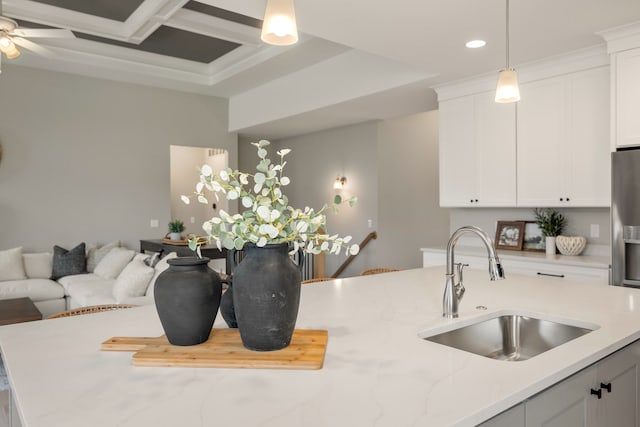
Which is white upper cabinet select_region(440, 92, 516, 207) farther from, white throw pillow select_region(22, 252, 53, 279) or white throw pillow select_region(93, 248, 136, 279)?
white throw pillow select_region(22, 252, 53, 279)

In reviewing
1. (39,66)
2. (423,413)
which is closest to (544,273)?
(423,413)

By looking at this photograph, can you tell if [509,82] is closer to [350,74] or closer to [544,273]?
[544,273]

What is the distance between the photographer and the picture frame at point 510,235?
430 centimetres

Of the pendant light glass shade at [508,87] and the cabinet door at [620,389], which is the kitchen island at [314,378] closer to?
the cabinet door at [620,389]

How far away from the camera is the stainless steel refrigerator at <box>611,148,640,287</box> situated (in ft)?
10.4

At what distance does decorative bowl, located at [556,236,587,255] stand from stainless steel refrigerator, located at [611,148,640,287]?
535 millimetres

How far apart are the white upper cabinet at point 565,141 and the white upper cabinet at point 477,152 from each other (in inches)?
4.4

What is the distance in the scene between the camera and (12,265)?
5.18m

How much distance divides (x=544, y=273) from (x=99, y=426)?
139 inches

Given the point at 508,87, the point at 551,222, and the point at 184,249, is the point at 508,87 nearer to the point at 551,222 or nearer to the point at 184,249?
the point at 551,222

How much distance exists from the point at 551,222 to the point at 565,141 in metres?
0.73

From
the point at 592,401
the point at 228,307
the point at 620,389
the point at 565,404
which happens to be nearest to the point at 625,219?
the point at 620,389

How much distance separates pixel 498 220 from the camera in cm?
460

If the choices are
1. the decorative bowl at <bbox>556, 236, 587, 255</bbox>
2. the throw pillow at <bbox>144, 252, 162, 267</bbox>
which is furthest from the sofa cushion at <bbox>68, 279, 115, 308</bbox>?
the decorative bowl at <bbox>556, 236, 587, 255</bbox>
